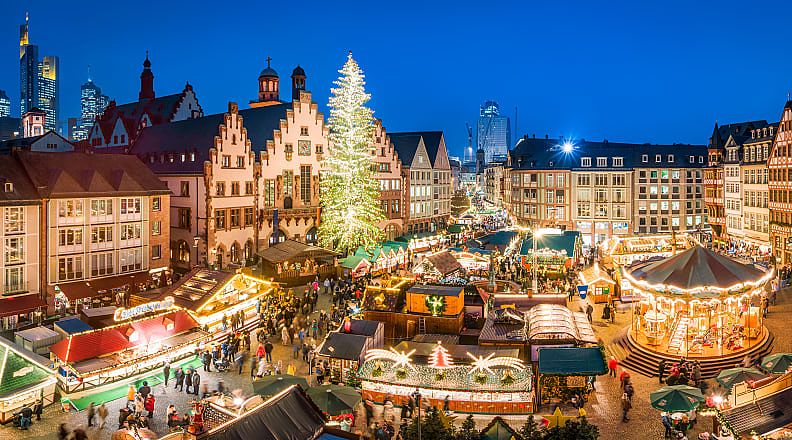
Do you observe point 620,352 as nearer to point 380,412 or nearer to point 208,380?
point 380,412

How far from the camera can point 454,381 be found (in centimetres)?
2248

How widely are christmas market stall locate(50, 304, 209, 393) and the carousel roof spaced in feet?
75.1

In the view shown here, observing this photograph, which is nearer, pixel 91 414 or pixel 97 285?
pixel 91 414

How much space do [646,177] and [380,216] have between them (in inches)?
1494

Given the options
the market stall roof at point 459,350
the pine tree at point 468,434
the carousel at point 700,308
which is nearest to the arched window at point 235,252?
the market stall roof at point 459,350

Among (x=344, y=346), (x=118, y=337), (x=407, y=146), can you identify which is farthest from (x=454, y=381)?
(x=407, y=146)

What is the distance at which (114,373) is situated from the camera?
2483 cm

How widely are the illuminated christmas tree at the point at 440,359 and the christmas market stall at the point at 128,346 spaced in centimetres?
1201

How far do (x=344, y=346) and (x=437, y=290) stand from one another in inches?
246

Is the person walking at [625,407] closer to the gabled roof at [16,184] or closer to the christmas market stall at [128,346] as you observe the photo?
the christmas market stall at [128,346]

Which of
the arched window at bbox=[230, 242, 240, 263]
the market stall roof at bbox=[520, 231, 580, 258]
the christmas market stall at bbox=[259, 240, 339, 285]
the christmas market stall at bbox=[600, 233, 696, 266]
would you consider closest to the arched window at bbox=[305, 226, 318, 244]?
the arched window at bbox=[230, 242, 240, 263]

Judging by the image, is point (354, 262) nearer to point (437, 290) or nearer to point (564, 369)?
point (437, 290)

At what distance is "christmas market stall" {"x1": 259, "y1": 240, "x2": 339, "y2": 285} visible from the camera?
46375 millimetres

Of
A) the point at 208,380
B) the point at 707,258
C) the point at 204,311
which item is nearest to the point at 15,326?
the point at 204,311
